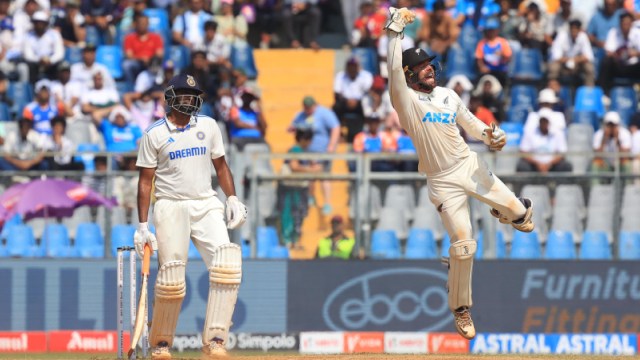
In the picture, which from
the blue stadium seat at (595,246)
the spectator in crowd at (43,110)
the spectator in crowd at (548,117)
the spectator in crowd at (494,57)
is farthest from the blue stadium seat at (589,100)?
the spectator in crowd at (43,110)

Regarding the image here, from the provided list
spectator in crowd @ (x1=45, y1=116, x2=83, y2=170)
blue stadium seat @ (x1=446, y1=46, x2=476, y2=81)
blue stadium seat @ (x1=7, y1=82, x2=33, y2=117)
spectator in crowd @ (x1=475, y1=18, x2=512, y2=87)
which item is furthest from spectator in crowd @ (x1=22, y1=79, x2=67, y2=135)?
spectator in crowd @ (x1=475, y1=18, x2=512, y2=87)

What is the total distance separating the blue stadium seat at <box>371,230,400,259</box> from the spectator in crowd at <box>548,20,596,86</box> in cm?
480

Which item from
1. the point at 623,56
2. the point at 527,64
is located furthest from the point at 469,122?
the point at 623,56

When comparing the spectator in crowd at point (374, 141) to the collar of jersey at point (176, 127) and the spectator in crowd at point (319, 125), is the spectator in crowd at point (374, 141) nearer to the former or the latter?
the spectator in crowd at point (319, 125)

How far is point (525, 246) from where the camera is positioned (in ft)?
52.8

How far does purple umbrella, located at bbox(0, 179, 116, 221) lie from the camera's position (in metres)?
15.4

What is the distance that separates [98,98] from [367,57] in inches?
154

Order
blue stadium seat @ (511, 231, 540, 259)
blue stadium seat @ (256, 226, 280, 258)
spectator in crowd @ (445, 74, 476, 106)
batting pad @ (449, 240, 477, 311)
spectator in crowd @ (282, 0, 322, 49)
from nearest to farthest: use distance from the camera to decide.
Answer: batting pad @ (449, 240, 477, 311)
blue stadium seat @ (256, 226, 280, 258)
blue stadium seat @ (511, 231, 540, 259)
spectator in crowd @ (445, 74, 476, 106)
spectator in crowd @ (282, 0, 322, 49)

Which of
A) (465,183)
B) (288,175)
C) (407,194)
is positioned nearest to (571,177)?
(407,194)

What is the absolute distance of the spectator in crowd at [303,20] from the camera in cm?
2082

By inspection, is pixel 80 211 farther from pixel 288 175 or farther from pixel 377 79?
pixel 377 79

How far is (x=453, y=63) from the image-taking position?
63.6 feet

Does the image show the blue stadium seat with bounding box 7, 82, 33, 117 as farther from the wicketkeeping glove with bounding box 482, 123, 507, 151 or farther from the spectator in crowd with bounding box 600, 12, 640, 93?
the wicketkeeping glove with bounding box 482, 123, 507, 151

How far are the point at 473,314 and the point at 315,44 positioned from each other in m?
5.97
